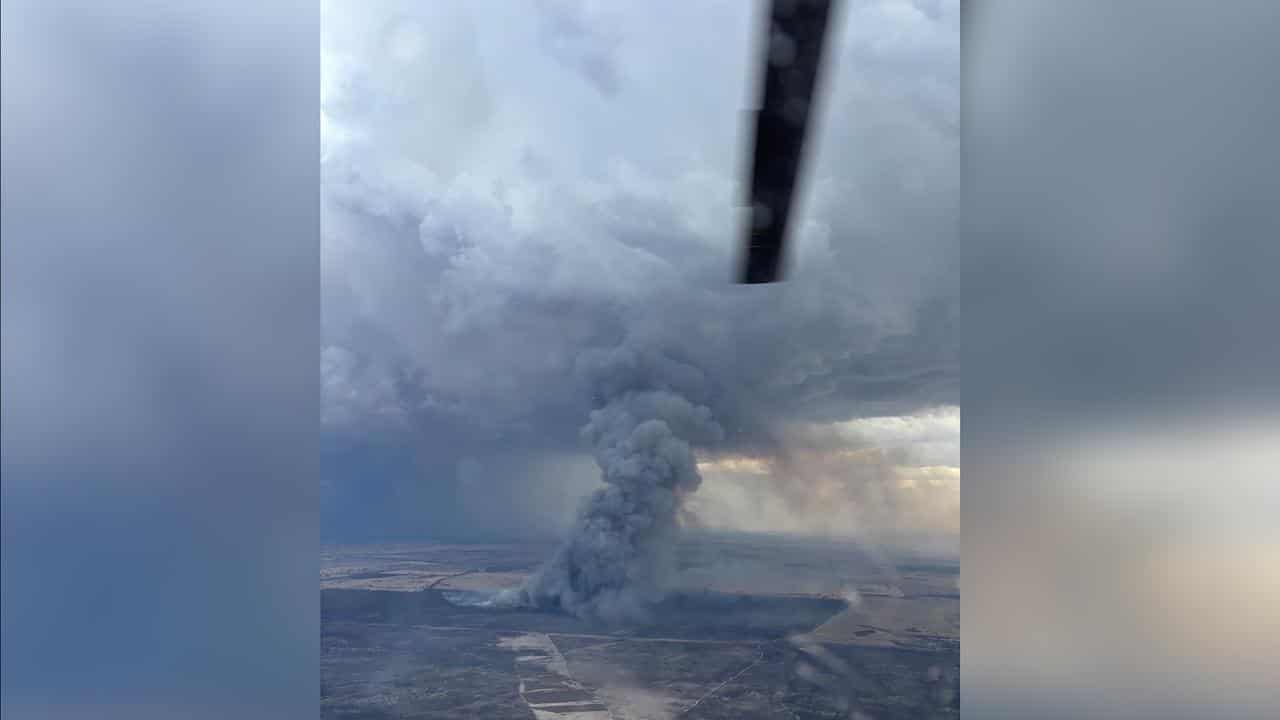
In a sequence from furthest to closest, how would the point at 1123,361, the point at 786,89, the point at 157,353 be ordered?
1. the point at 157,353
2. the point at 1123,361
3. the point at 786,89

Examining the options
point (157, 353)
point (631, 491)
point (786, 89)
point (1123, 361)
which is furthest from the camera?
point (631, 491)

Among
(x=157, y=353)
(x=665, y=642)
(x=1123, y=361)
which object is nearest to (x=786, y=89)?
(x=1123, y=361)

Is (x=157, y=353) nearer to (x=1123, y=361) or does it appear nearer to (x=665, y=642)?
(x=1123, y=361)

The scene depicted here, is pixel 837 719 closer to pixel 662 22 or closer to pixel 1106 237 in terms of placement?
pixel 1106 237

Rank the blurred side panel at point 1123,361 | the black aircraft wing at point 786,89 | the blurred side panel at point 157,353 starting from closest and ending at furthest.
Result: the black aircraft wing at point 786,89 → the blurred side panel at point 1123,361 → the blurred side panel at point 157,353

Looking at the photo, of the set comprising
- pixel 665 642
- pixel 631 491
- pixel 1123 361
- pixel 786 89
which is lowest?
pixel 665 642

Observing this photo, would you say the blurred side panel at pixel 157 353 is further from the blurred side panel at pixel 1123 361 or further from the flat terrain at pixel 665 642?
the blurred side panel at pixel 1123 361

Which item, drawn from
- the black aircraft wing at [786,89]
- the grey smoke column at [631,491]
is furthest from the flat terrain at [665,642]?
the black aircraft wing at [786,89]

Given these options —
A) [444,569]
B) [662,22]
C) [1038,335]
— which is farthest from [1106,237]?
[444,569]
